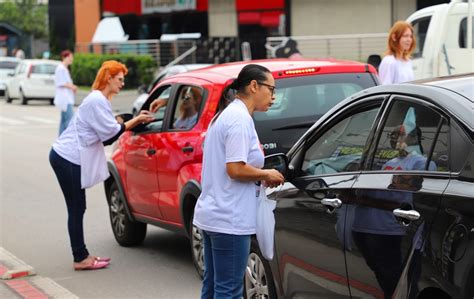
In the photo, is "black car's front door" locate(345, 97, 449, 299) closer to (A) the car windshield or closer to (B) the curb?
(A) the car windshield

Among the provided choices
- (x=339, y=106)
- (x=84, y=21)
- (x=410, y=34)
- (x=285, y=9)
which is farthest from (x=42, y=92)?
(x=339, y=106)

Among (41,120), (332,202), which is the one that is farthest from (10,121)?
(332,202)

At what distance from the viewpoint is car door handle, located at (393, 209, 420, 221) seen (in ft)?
13.9

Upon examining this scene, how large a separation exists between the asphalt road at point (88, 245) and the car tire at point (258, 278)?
1385 mm

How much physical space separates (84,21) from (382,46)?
19.1 metres

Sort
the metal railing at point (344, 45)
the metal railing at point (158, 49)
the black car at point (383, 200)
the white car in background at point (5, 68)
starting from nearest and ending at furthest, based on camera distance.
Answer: the black car at point (383, 200), the metal railing at point (344, 45), the metal railing at point (158, 49), the white car in background at point (5, 68)

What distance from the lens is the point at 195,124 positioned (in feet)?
25.8

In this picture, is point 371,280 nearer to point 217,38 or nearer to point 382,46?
point 382,46

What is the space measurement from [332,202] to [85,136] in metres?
3.72

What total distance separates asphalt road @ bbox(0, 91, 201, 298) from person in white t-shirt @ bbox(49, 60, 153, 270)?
1.97ft

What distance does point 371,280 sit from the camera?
180 inches

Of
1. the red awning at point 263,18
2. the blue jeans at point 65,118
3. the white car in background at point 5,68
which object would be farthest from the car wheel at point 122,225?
the white car in background at point 5,68

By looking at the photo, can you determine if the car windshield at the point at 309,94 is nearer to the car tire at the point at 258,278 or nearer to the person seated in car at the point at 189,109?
the person seated in car at the point at 189,109

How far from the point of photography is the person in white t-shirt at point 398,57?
10.3m
